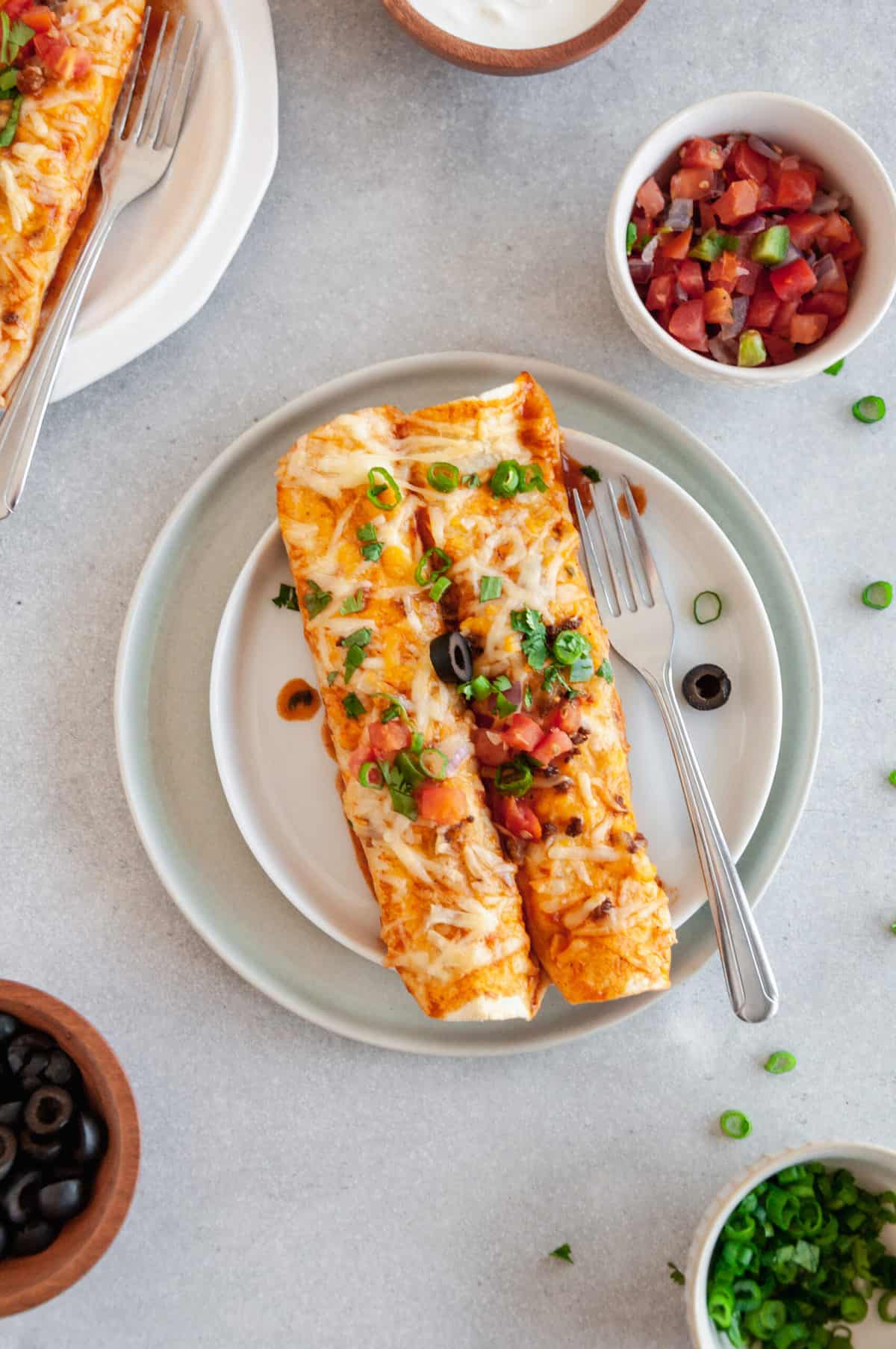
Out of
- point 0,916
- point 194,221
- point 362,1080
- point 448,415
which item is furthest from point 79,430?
point 362,1080

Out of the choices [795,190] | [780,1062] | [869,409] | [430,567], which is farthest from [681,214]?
[780,1062]

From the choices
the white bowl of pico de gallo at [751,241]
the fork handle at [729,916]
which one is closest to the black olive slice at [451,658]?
the fork handle at [729,916]

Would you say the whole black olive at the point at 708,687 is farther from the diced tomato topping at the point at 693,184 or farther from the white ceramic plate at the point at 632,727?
the diced tomato topping at the point at 693,184

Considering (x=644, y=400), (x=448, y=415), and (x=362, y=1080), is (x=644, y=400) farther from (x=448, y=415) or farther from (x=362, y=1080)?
(x=362, y=1080)

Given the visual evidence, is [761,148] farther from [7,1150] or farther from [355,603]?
[7,1150]

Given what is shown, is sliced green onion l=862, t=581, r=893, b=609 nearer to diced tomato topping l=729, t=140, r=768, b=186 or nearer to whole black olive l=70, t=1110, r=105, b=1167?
diced tomato topping l=729, t=140, r=768, b=186

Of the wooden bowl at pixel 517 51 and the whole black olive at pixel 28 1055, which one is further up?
the wooden bowl at pixel 517 51

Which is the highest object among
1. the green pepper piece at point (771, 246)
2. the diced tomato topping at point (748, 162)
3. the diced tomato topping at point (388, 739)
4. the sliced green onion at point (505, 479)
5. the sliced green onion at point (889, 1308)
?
the diced tomato topping at point (748, 162)
